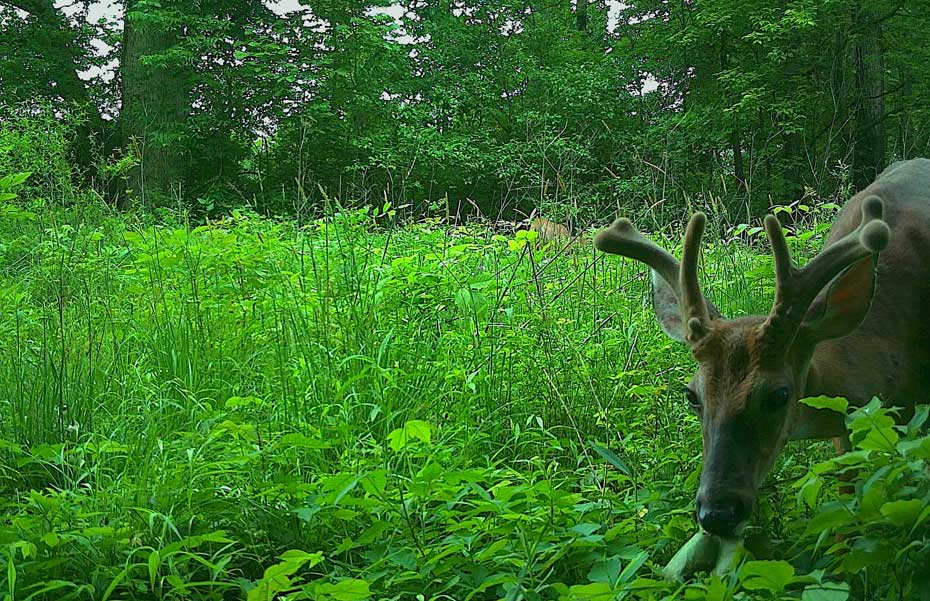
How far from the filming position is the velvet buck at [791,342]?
2.42 meters

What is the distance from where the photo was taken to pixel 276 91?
16250 millimetres

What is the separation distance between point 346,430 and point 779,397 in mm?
1386

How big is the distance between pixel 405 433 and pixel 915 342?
1.87m

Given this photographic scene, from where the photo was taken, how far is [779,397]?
2.50 metres

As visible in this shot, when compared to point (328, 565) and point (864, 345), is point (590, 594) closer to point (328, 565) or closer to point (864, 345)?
point (328, 565)

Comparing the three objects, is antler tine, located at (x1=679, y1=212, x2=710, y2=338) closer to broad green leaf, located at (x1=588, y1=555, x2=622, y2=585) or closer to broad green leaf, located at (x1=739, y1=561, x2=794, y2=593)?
broad green leaf, located at (x1=588, y1=555, x2=622, y2=585)

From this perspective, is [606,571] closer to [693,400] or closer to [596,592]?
[596,592]

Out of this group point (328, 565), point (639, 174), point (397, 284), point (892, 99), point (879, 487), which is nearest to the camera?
point (879, 487)

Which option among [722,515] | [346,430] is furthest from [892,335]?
[346,430]

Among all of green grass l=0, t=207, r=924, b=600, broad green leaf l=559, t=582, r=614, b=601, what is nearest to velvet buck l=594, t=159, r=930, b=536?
green grass l=0, t=207, r=924, b=600

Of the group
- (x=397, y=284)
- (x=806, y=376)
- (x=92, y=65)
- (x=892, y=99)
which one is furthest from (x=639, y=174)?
(x=92, y=65)

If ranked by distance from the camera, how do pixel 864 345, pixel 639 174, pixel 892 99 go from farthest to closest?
pixel 892 99 → pixel 639 174 → pixel 864 345

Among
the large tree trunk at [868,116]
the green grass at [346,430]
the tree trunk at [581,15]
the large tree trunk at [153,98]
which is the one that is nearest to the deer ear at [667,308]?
the green grass at [346,430]

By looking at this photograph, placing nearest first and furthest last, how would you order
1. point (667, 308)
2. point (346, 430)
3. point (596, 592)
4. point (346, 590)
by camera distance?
1. point (596, 592)
2. point (346, 590)
3. point (346, 430)
4. point (667, 308)
